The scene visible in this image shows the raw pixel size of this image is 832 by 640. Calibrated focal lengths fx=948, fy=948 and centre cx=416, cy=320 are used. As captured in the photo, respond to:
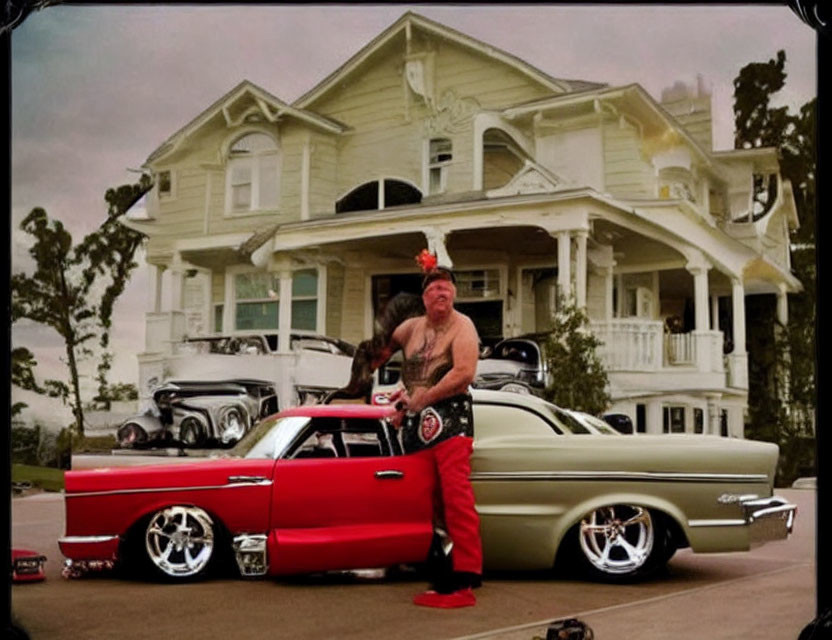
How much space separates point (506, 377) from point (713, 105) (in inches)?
50.2

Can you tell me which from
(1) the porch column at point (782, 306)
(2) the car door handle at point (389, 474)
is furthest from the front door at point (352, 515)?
(1) the porch column at point (782, 306)

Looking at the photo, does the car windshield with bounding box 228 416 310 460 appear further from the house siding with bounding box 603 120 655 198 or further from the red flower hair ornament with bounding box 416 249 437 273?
the house siding with bounding box 603 120 655 198

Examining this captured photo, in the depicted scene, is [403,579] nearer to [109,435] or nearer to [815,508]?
[109,435]

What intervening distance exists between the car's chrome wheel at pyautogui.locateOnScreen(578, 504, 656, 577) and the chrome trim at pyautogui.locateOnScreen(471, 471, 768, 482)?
0.12m

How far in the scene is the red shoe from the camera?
10.7 feet

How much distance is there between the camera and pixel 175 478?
3.37 m

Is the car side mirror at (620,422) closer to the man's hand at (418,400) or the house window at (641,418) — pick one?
the house window at (641,418)

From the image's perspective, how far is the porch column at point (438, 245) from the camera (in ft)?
11.4

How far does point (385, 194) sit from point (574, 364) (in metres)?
0.96

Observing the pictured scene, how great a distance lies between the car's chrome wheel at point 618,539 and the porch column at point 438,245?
1.04m

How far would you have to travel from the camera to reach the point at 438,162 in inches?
142

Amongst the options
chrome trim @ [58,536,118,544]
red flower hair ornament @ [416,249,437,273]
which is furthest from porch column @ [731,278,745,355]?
chrome trim @ [58,536,118,544]

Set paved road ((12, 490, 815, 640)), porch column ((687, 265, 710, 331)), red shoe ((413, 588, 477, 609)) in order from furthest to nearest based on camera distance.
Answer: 1. porch column ((687, 265, 710, 331))
2. red shoe ((413, 588, 477, 609))
3. paved road ((12, 490, 815, 640))

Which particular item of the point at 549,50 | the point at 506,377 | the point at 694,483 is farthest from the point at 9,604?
the point at 549,50
